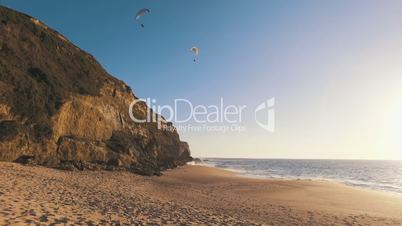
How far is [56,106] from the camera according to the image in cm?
2717

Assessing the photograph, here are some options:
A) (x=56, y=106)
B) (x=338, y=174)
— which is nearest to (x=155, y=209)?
(x=56, y=106)

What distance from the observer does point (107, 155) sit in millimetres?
31203

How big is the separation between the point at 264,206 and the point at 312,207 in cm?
306

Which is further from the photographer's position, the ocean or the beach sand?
the ocean

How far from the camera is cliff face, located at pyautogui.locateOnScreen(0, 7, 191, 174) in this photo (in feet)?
77.1

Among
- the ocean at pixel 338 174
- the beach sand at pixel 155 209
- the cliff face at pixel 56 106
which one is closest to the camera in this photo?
the beach sand at pixel 155 209

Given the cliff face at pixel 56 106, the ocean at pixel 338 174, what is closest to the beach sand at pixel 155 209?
the cliff face at pixel 56 106

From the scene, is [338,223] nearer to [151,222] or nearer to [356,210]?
[356,210]

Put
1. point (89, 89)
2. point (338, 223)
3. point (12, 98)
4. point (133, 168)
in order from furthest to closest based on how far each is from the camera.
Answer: point (89, 89) → point (133, 168) → point (12, 98) → point (338, 223)

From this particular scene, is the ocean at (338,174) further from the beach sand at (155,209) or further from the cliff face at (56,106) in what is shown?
the cliff face at (56,106)

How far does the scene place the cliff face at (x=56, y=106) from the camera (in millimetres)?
23514

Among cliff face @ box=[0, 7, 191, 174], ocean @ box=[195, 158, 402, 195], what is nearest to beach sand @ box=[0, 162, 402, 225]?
cliff face @ box=[0, 7, 191, 174]

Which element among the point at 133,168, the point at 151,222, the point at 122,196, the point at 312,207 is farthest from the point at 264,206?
the point at 133,168

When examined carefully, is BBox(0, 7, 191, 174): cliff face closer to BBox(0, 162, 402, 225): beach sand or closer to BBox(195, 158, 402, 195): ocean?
BBox(0, 162, 402, 225): beach sand
